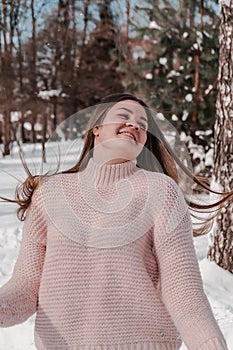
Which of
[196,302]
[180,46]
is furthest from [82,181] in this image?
[180,46]

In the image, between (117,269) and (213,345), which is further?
(117,269)

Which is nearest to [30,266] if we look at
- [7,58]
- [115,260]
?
[115,260]

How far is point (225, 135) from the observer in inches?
167

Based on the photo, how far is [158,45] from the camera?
9.49 metres

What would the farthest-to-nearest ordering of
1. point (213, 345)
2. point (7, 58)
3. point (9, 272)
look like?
Result: point (7, 58) → point (9, 272) → point (213, 345)

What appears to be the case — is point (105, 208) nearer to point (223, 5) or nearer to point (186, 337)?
point (186, 337)

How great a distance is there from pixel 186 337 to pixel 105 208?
369 millimetres

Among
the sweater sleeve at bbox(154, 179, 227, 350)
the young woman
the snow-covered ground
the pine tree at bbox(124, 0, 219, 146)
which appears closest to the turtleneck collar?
the young woman

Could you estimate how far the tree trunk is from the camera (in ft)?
13.7

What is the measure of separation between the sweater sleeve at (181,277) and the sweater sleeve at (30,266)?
0.33 metres

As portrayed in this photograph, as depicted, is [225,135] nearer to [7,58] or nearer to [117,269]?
[117,269]

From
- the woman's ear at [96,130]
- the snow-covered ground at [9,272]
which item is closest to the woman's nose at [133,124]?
the woman's ear at [96,130]

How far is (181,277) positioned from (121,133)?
0.39m

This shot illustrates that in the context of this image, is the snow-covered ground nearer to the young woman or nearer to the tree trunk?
the tree trunk
